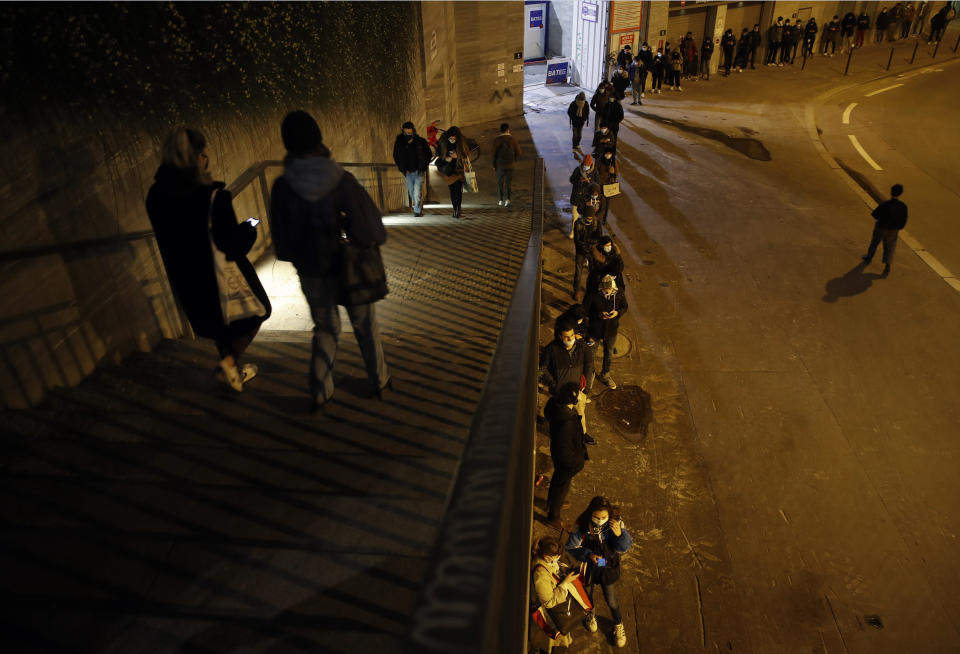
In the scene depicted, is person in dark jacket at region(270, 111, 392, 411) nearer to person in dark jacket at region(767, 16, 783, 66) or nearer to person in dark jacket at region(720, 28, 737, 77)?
person in dark jacket at region(720, 28, 737, 77)

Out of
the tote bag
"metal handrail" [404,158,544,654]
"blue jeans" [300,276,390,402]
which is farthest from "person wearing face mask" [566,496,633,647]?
the tote bag

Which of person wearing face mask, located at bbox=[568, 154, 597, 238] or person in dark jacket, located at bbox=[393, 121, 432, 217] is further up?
person in dark jacket, located at bbox=[393, 121, 432, 217]

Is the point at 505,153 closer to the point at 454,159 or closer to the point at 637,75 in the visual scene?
the point at 454,159

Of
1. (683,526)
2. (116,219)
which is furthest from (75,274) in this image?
(683,526)

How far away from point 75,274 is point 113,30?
6.33ft

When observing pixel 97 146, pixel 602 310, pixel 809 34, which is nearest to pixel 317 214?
pixel 97 146

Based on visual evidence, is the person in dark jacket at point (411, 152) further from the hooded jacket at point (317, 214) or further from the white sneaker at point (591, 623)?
the white sneaker at point (591, 623)

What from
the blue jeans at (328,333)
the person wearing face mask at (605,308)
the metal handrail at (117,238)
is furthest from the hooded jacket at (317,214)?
the person wearing face mask at (605,308)

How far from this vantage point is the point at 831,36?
2659 centimetres

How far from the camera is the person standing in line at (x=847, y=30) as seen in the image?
26203 millimetres

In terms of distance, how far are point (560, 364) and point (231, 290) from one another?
10.2 feet

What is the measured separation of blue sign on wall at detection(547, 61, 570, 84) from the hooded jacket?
22660 mm

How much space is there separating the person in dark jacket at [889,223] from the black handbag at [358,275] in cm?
920

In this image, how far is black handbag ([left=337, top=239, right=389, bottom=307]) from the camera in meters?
3.36
